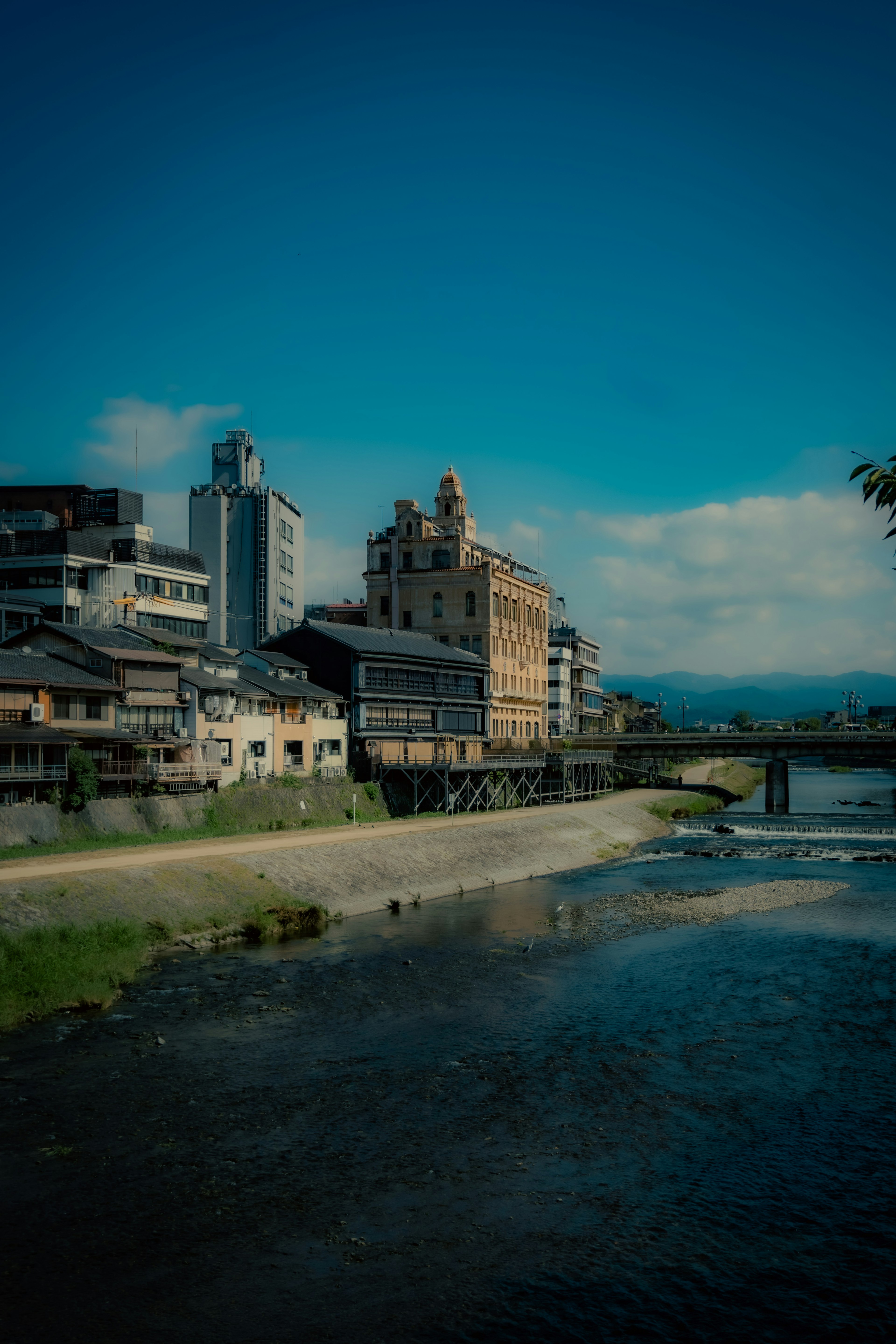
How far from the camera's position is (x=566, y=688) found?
126 meters

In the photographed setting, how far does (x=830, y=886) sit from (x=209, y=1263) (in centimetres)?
4187

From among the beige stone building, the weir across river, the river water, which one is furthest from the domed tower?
the river water

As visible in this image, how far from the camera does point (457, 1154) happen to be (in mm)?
18969

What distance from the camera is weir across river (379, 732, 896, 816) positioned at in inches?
2798

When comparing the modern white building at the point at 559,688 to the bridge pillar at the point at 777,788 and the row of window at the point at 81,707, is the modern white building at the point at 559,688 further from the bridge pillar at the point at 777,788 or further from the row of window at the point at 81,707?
the row of window at the point at 81,707

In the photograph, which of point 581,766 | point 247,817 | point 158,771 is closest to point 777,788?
point 581,766

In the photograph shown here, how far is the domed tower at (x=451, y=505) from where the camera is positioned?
4380 inches

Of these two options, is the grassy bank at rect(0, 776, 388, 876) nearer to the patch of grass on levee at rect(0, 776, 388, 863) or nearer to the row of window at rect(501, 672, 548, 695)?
the patch of grass on levee at rect(0, 776, 388, 863)

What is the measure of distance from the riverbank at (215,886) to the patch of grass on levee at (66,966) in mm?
40

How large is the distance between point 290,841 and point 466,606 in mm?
49264

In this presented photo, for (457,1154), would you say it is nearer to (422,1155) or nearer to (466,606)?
(422,1155)

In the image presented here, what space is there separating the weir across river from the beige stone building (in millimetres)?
5602

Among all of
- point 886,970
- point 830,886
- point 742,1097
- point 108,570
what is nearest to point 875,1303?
point 742,1097

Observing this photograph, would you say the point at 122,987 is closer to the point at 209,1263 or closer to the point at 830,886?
the point at 209,1263
